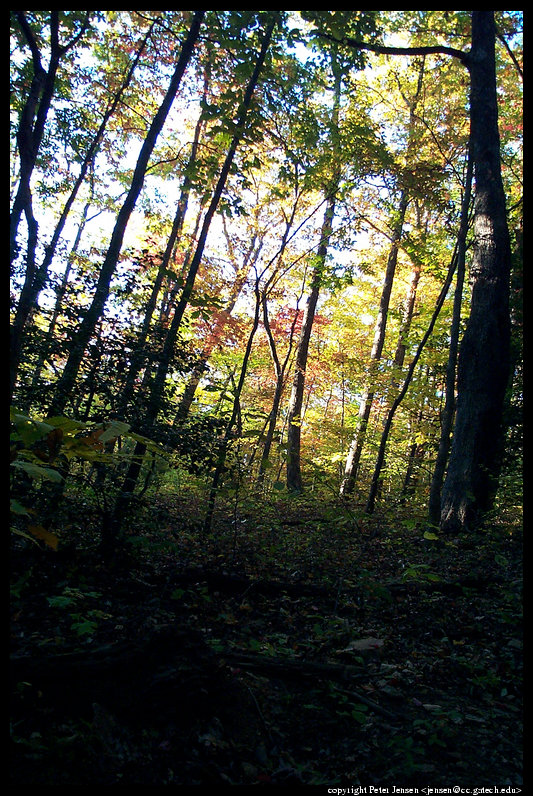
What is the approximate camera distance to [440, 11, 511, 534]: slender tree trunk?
6996mm

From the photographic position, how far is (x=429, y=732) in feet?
7.85

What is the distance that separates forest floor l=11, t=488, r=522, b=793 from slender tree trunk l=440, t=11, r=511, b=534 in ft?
5.03

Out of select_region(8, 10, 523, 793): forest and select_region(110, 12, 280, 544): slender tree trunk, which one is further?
select_region(110, 12, 280, 544): slender tree trunk

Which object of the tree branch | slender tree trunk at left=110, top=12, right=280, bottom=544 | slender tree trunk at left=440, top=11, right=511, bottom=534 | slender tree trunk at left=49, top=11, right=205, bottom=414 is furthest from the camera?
the tree branch

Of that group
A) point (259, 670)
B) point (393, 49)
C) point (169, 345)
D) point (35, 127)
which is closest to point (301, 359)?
point (393, 49)

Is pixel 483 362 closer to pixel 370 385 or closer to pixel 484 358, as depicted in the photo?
pixel 484 358

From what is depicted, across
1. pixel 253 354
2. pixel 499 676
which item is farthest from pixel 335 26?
pixel 253 354

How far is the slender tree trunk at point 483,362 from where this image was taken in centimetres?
700

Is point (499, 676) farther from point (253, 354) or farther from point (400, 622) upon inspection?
point (253, 354)

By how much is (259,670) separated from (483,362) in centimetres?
607

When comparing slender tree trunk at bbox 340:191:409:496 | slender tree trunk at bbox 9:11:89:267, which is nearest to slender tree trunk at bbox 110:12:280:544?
slender tree trunk at bbox 9:11:89:267

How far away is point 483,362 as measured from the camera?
717 centimetres

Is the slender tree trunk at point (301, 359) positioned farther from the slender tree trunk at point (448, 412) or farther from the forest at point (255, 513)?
the slender tree trunk at point (448, 412)

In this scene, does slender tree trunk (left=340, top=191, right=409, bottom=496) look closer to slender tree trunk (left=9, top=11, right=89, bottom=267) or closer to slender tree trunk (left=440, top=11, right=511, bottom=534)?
slender tree trunk (left=440, top=11, right=511, bottom=534)
